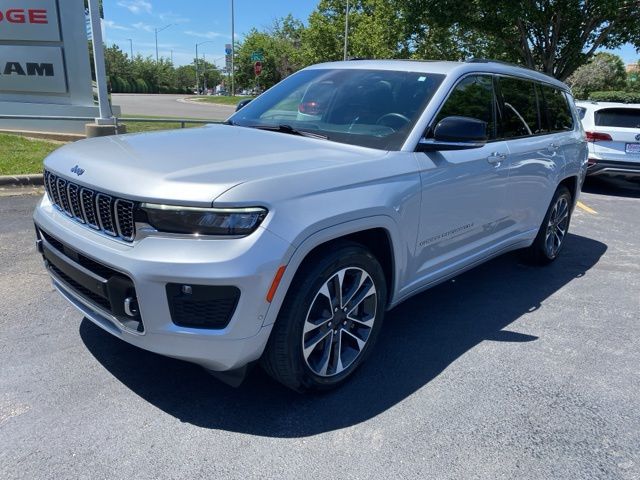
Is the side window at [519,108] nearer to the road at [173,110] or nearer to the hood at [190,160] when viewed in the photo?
the hood at [190,160]

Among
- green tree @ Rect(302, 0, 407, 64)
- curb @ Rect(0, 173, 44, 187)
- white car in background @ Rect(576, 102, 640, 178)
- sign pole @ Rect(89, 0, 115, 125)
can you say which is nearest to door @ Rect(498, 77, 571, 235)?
white car in background @ Rect(576, 102, 640, 178)

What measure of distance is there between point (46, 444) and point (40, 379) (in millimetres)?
603

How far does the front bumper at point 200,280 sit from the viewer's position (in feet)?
7.50

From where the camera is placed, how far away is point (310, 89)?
4098 millimetres

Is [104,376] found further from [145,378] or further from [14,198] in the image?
[14,198]

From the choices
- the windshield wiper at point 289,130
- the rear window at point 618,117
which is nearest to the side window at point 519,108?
the windshield wiper at point 289,130

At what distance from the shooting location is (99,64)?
10508mm

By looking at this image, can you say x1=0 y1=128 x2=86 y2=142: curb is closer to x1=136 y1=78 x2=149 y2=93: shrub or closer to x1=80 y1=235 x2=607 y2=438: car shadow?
x1=80 y1=235 x2=607 y2=438: car shadow

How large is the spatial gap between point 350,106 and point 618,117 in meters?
8.05

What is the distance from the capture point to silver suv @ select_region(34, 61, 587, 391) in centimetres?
234

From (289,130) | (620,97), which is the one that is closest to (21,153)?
(289,130)

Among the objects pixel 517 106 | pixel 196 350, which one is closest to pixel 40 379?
pixel 196 350

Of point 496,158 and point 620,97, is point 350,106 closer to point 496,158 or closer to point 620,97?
point 496,158

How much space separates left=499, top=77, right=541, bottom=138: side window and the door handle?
32 cm
